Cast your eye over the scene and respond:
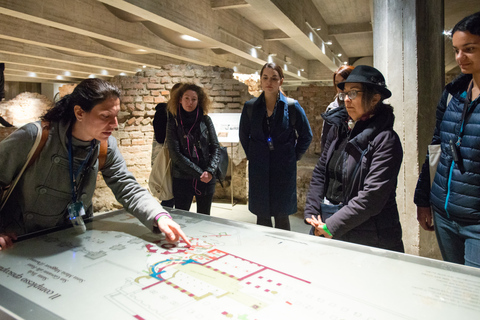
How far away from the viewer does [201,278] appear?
126 centimetres

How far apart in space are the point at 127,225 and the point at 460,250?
1.69m

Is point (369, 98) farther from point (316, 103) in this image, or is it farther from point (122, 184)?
point (316, 103)

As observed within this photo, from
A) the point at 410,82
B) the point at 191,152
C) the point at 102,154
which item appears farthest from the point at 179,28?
the point at 102,154

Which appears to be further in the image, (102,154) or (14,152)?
(102,154)

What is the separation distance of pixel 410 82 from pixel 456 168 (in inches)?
52.8

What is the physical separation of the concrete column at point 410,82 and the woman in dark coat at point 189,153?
1.65 meters

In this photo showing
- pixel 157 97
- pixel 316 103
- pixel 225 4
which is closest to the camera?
pixel 225 4

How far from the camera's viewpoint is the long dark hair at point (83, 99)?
171cm

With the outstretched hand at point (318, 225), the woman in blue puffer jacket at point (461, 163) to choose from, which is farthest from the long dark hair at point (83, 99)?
the woman in blue puffer jacket at point (461, 163)

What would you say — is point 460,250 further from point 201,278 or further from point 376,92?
point 201,278

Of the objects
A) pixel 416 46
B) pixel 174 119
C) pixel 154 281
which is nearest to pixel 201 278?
pixel 154 281

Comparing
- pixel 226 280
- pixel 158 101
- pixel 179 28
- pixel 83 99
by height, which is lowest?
pixel 226 280

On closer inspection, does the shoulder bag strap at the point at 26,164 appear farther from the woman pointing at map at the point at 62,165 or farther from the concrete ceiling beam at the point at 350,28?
the concrete ceiling beam at the point at 350,28

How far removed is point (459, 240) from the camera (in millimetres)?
1708
